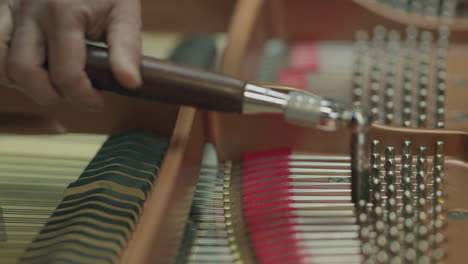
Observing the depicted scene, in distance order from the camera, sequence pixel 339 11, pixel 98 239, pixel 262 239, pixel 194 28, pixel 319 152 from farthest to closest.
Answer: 1. pixel 194 28
2. pixel 339 11
3. pixel 319 152
4. pixel 262 239
5. pixel 98 239

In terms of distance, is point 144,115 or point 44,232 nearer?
point 44,232

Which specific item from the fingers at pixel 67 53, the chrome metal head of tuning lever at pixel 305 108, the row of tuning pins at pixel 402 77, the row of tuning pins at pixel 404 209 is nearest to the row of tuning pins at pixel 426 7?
the row of tuning pins at pixel 402 77

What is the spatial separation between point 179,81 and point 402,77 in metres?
0.83

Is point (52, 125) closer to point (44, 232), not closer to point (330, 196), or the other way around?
point (44, 232)

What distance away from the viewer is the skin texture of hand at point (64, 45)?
890 mm

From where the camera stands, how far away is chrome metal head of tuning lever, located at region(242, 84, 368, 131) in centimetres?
85

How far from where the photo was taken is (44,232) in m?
0.94

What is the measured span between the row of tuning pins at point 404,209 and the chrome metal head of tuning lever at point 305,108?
193 mm

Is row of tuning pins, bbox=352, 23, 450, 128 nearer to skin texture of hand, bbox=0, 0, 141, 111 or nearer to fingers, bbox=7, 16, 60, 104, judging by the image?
skin texture of hand, bbox=0, 0, 141, 111

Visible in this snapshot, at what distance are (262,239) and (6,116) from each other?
66 centimetres

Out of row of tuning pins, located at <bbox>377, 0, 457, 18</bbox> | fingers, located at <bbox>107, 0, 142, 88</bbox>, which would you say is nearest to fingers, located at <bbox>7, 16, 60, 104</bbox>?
fingers, located at <bbox>107, 0, 142, 88</bbox>

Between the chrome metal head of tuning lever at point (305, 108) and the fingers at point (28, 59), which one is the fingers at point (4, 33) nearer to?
the fingers at point (28, 59)

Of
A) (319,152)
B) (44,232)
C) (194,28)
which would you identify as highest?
(194,28)

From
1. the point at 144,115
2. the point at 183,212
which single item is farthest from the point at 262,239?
the point at 144,115
